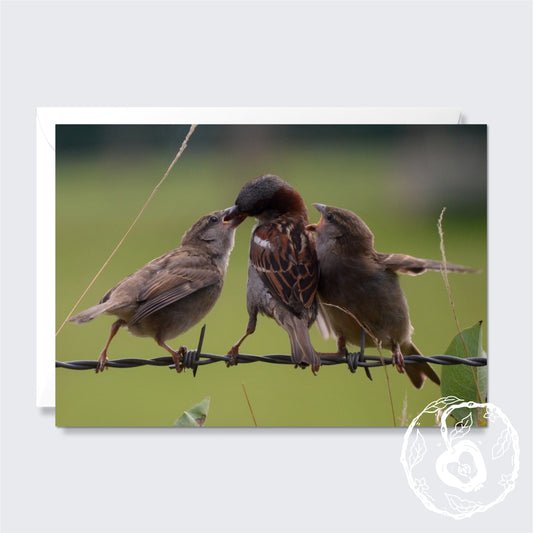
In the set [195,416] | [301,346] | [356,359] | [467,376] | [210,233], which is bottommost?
[195,416]

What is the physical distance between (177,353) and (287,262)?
842 millimetres

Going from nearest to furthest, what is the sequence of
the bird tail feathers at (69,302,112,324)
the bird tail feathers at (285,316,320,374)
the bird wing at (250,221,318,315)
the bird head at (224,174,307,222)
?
1. the bird tail feathers at (69,302,112,324)
2. the bird tail feathers at (285,316,320,374)
3. the bird wing at (250,221,318,315)
4. the bird head at (224,174,307,222)

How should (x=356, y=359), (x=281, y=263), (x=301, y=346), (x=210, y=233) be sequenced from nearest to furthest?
(x=301, y=346) → (x=281, y=263) → (x=356, y=359) → (x=210, y=233)

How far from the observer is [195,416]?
5.11 metres

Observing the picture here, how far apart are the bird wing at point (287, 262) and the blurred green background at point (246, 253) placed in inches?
9.0

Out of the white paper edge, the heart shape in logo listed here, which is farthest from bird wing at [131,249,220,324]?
the heart shape in logo

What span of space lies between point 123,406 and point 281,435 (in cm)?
96

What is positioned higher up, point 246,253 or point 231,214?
point 231,214

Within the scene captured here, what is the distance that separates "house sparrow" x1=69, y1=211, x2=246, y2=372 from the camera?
4906 mm

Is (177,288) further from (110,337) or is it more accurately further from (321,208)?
(321,208)

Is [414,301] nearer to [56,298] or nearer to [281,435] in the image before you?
[281,435]

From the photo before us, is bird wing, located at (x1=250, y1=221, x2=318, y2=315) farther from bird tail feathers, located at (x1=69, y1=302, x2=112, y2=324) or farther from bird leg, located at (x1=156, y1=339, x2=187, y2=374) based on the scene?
bird tail feathers, located at (x1=69, y1=302, x2=112, y2=324)

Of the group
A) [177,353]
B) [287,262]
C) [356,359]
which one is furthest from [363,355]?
[177,353]

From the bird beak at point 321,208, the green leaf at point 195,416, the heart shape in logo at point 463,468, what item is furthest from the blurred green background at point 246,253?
the heart shape in logo at point 463,468
